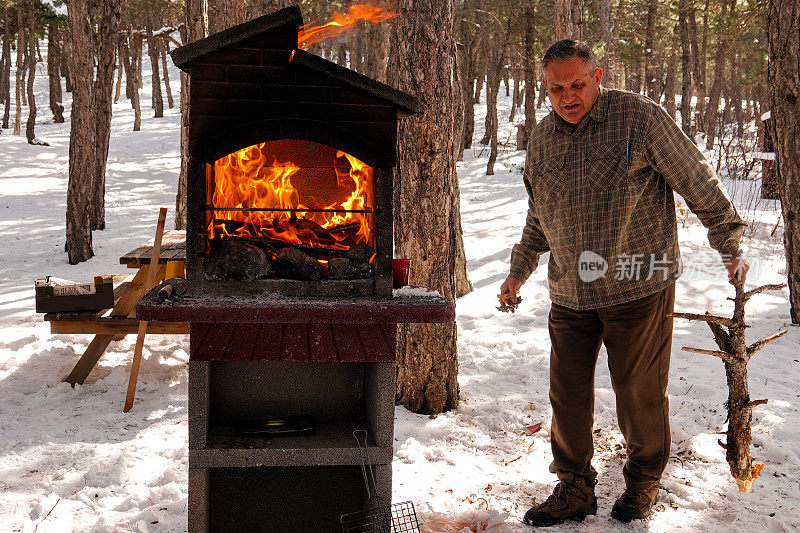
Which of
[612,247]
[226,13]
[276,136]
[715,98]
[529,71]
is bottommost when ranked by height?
[612,247]

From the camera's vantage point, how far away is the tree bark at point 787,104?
6.13m

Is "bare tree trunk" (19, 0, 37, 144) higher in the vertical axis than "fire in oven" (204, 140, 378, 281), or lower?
higher

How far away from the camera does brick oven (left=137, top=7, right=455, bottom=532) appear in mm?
3023

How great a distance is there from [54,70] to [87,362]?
26241mm

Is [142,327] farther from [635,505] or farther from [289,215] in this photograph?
[635,505]

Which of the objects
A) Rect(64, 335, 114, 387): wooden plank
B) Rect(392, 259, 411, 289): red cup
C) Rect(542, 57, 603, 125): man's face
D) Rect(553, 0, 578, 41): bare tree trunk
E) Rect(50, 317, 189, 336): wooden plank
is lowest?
Rect(64, 335, 114, 387): wooden plank

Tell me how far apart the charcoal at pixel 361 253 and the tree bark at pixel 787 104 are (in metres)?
5.00

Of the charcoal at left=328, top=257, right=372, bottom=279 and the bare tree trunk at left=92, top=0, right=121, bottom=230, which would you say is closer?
the charcoal at left=328, top=257, right=372, bottom=279

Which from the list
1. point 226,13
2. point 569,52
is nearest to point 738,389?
point 569,52

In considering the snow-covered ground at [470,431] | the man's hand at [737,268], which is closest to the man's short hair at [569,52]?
the man's hand at [737,268]

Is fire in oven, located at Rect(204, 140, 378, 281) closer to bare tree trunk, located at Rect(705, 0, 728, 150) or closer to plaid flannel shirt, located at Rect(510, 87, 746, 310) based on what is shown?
plaid flannel shirt, located at Rect(510, 87, 746, 310)

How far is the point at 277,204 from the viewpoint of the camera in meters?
3.53

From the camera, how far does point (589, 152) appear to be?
3221 millimetres

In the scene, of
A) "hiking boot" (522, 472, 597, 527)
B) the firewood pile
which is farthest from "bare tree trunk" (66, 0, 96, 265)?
"hiking boot" (522, 472, 597, 527)
